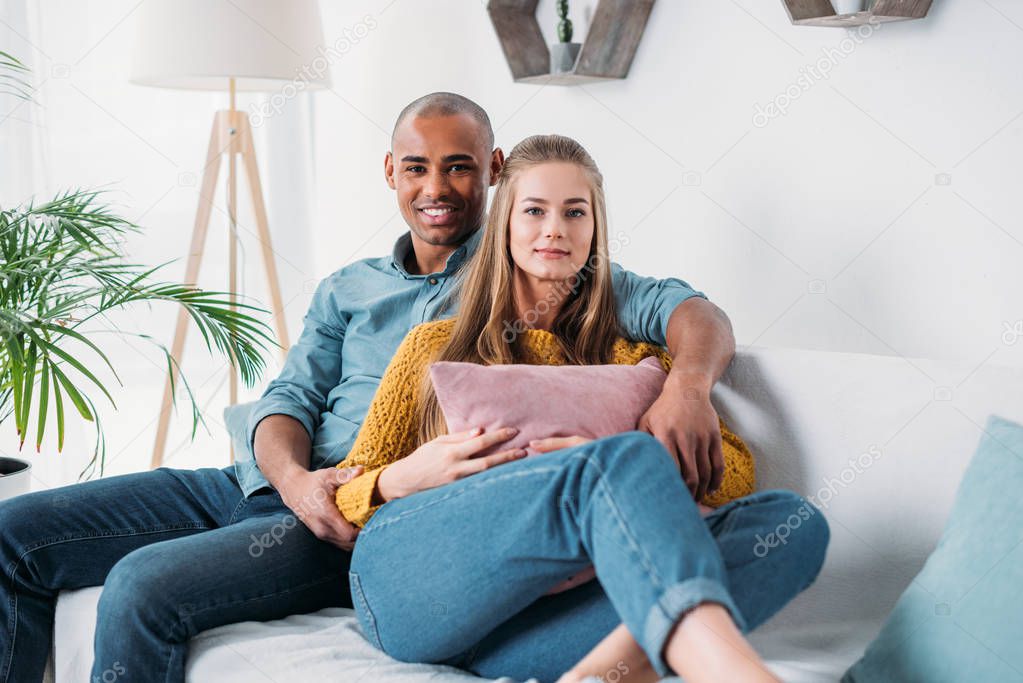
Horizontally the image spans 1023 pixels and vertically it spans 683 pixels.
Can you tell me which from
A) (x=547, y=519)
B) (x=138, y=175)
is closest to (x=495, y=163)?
(x=547, y=519)

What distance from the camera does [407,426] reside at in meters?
1.51

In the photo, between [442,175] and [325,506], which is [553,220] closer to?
[442,175]

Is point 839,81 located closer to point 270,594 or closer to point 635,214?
point 635,214

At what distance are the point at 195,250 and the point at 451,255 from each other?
46.9 inches

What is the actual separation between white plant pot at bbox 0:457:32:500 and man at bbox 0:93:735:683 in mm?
366

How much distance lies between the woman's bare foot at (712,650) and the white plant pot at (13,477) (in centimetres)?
145

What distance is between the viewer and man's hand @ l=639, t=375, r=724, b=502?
4.49ft

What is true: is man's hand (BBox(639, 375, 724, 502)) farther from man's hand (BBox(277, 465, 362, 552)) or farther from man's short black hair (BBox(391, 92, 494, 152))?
man's short black hair (BBox(391, 92, 494, 152))

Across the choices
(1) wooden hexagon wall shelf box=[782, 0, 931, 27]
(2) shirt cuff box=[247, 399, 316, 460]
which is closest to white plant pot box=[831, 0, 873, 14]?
(1) wooden hexagon wall shelf box=[782, 0, 931, 27]

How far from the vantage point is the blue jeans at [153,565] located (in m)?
1.37

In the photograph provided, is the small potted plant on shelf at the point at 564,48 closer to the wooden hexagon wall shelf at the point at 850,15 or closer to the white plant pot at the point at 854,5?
the wooden hexagon wall shelf at the point at 850,15

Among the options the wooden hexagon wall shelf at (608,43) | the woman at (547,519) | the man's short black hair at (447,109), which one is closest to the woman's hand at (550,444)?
the woman at (547,519)

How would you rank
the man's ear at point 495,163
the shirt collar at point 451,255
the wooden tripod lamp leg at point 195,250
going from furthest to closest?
1. the wooden tripod lamp leg at point 195,250
2. the man's ear at point 495,163
3. the shirt collar at point 451,255

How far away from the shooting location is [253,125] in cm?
345
